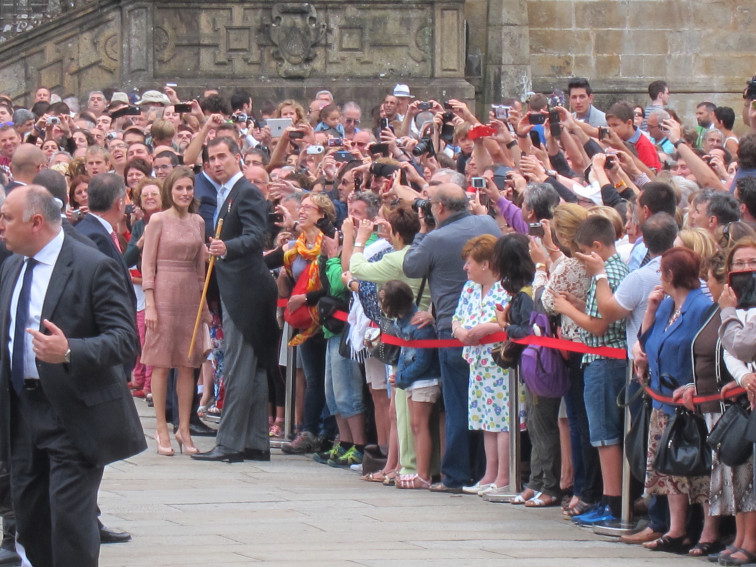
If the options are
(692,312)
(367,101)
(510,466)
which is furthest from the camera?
(367,101)

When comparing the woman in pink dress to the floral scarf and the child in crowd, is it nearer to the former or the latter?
the floral scarf

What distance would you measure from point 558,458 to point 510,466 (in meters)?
0.43

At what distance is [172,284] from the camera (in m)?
11.8

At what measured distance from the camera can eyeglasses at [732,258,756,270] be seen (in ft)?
26.4

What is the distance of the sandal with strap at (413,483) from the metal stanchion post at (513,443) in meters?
0.61

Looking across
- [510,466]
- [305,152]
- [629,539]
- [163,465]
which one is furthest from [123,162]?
[629,539]

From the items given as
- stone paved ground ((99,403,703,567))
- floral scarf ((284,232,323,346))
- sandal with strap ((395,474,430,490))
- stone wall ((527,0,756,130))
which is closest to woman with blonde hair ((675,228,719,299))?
stone paved ground ((99,403,703,567))

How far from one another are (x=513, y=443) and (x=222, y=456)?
2461 millimetres

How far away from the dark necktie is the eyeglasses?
11.0 feet

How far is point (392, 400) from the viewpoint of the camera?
11062mm

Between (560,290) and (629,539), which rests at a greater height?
(560,290)

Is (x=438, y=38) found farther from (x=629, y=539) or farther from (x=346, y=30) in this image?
(x=629, y=539)

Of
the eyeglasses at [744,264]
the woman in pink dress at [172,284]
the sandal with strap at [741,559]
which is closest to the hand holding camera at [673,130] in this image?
the woman in pink dress at [172,284]

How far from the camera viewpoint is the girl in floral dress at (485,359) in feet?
33.3
